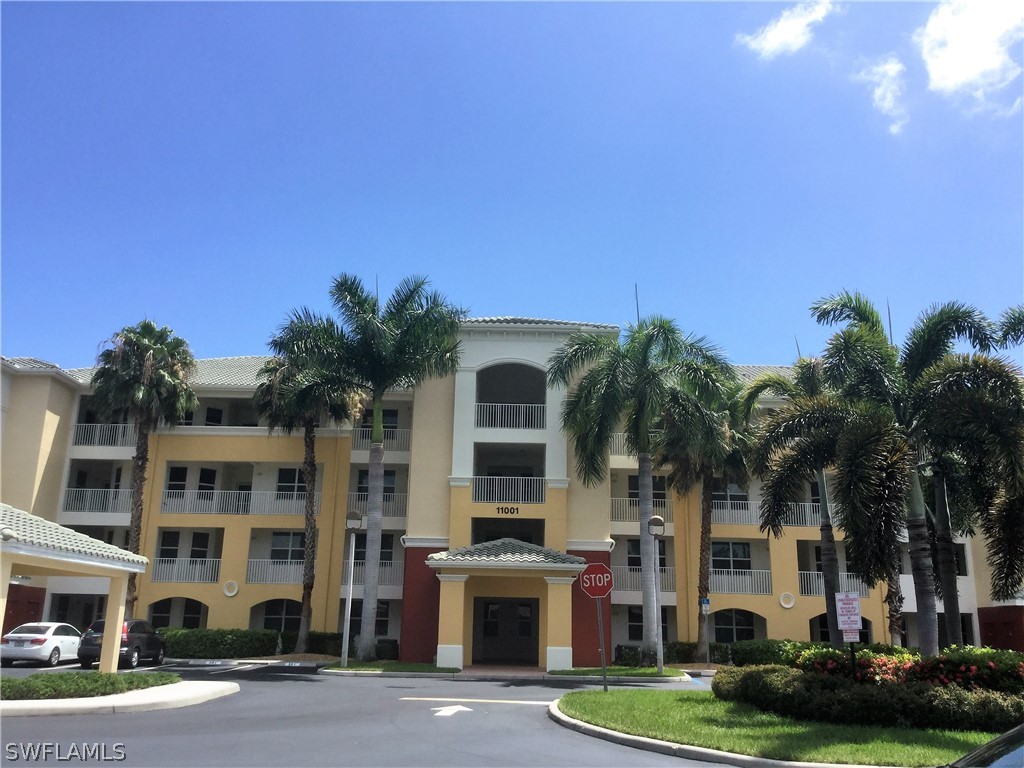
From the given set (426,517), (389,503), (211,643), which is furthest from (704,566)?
(211,643)

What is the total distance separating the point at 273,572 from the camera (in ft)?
103

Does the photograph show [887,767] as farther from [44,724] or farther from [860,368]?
[44,724]

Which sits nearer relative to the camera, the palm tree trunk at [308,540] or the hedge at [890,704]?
the hedge at [890,704]

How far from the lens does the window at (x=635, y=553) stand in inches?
1300

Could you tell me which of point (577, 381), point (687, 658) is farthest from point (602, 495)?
point (687, 658)

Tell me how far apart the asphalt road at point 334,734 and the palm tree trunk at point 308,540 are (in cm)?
1199

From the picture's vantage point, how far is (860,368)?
18391 millimetres

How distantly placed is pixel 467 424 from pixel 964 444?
16.8 meters

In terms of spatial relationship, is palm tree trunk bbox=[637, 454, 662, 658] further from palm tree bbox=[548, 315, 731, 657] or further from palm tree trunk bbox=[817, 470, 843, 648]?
palm tree trunk bbox=[817, 470, 843, 648]

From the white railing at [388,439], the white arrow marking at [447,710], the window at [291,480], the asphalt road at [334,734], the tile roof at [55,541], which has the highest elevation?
the white railing at [388,439]

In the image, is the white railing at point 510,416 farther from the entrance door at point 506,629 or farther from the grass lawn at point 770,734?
the grass lawn at point 770,734

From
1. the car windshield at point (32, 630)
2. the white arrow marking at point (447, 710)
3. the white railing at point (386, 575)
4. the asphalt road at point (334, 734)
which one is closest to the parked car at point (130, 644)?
the car windshield at point (32, 630)

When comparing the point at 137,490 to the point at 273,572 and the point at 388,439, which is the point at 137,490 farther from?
the point at 388,439

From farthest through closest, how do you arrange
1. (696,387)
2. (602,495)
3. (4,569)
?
(602,495) < (696,387) < (4,569)
